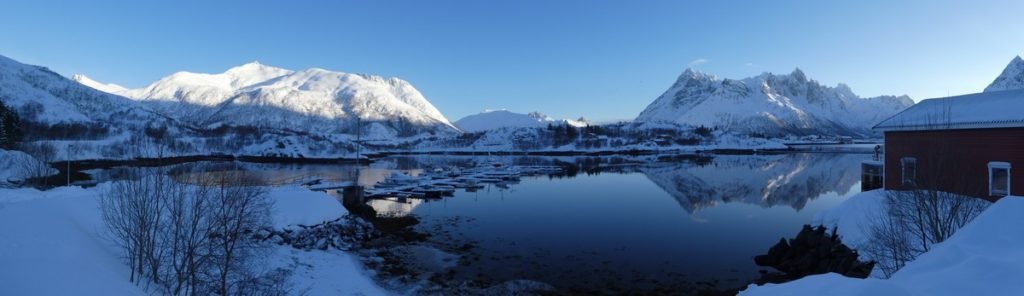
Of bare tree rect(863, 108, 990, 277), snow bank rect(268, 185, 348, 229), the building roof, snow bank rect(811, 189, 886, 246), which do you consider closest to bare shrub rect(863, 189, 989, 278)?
bare tree rect(863, 108, 990, 277)

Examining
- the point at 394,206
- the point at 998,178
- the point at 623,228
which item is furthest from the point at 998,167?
the point at 394,206

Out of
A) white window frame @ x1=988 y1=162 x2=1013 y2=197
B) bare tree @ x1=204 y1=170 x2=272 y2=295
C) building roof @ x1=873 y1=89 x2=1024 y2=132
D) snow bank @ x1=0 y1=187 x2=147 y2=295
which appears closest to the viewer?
snow bank @ x1=0 y1=187 x2=147 y2=295

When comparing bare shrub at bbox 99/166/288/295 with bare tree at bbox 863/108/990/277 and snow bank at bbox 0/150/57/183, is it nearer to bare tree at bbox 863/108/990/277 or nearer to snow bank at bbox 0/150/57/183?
bare tree at bbox 863/108/990/277

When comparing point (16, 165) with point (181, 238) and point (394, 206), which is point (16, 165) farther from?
point (181, 238)

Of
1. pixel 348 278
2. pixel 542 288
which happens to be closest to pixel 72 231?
pixel 348 278

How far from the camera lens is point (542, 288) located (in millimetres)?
17578

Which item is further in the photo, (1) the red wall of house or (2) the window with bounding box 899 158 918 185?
(2) the window with bounding box 899 158 918 185

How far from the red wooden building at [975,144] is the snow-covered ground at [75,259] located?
22388 mm

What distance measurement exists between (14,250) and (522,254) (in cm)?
1734

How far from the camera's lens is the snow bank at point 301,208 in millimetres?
25641

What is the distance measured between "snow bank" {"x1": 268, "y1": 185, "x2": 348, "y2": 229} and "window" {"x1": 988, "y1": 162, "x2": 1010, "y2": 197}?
31.9 meters

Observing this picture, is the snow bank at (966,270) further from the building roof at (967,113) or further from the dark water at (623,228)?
the building roof at (967,113)

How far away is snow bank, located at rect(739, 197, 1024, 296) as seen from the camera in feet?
20.2

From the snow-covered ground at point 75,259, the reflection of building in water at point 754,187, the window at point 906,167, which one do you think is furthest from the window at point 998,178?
the snow-covered ground at point 75,259
